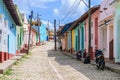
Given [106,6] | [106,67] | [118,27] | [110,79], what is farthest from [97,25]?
[110,79]

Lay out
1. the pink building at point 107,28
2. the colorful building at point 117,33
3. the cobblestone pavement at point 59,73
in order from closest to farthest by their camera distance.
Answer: the cobblestone pavement at point 59,73 → the colorful building at point 117,33 → the pink building at point 107,28

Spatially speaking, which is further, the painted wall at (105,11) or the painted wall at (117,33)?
the painted wall at (105,11)

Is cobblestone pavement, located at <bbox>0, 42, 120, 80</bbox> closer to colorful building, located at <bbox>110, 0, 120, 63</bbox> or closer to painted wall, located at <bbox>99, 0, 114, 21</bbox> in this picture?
colorful building, located at <bbox>110, 0, 120, 63</bbox>

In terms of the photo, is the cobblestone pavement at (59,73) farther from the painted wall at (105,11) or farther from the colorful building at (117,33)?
the painted wall at (105,11)

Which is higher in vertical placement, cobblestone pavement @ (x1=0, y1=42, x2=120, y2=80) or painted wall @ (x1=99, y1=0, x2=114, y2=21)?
painted wall @ (x1=99, y1=0, x2=114, y2=21)

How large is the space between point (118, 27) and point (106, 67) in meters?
3.09

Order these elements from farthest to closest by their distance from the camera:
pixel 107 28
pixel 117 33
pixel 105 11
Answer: pixel 105 11, pixel 107 28, pixel 117 33

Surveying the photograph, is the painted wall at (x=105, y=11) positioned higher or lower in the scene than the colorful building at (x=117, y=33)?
higher

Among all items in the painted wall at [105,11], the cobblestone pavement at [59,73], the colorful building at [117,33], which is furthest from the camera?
the painted wall at [105,11]

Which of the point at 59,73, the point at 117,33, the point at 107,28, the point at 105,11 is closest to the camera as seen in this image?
the point at 59,73

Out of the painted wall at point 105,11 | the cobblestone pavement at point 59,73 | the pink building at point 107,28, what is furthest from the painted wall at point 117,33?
the cobblestone pavement at point 59,73

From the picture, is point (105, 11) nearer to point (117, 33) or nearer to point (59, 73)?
point (117, 33)

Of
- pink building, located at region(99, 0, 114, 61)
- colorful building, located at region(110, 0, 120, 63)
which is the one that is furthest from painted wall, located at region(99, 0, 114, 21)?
colorful building, located at region(110, 0, 120, 63)

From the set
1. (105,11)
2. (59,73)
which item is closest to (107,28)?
(105,11)
